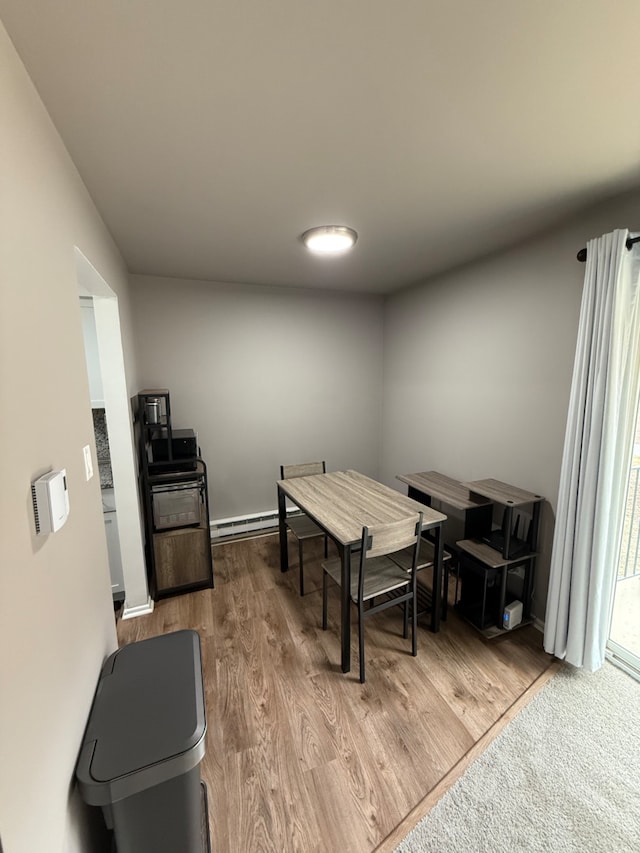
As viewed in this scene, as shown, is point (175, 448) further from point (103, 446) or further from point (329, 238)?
point (329, 238)

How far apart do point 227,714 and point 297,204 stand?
255 cm

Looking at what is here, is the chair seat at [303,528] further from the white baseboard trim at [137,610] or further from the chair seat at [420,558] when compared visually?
the white baseboard trim at [137,610]

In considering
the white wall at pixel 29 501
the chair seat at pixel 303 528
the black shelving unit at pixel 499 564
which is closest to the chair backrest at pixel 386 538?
the black shelving unit at pixel 499 564

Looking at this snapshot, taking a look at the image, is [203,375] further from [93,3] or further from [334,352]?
[93,3]

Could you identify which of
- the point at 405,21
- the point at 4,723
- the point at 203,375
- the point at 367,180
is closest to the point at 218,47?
the point at 405,21

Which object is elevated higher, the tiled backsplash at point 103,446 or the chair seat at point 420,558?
the tiled backsplash at point 103,446

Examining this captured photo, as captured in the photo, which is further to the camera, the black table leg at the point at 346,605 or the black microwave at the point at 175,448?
the black microwave at the point at 175,448

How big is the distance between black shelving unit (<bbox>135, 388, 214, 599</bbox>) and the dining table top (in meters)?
0.70

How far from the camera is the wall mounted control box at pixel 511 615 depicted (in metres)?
2.15

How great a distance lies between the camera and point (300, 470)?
3039 mm

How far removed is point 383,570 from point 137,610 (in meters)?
1.76

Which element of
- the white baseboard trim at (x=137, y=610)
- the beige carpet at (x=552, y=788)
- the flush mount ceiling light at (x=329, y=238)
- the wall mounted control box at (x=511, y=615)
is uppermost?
the flush mount ceiling light at (x=329, y=238)

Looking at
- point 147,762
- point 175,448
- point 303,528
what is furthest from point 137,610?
point 147,762

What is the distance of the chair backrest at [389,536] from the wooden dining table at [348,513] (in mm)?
86
